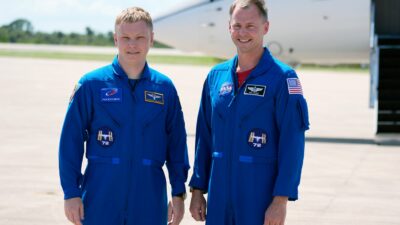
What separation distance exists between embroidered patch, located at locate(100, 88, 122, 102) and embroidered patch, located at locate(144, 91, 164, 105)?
0.18 meters

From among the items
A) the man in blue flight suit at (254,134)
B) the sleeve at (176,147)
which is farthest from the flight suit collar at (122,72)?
the man in blue flight suit at (254,134)

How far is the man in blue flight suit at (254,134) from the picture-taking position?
5078 millimetres

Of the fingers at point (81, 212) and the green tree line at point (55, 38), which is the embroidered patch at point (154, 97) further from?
the green tree line at point (55, 38)

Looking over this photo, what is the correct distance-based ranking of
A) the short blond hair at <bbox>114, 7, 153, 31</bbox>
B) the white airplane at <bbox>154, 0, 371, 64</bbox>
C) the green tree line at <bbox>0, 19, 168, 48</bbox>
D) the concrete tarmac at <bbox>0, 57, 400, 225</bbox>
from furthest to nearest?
1. the green tree line at <bbox>0, 19, 168, 48</bbox>
2. the white airplane at <bbox>154, 0, 371, 64</bbox>
3. the concrete tarmac at <bbox>0, 57, 400, 225</bbox>
4. the short blond hair at <bbox>114, 7, 153, 31</bbox>

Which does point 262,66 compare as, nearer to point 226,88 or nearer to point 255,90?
point 255,90

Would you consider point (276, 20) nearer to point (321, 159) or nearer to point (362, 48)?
point (362, 48)

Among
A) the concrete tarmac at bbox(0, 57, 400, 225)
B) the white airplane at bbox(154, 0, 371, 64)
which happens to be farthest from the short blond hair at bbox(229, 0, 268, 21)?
the white airplane at bbox(154, 0, 371, 64)

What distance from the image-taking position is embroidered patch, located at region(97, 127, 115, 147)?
5.28m

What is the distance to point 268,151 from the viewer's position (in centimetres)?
516

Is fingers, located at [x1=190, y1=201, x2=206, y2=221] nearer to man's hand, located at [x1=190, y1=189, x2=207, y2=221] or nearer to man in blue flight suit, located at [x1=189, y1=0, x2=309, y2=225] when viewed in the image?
man's hand, located at [x1=190, y1=189, x2=207, y2=221]

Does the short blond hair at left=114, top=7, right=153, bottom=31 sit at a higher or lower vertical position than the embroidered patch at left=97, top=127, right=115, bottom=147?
higher

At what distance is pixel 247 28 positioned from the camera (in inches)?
206

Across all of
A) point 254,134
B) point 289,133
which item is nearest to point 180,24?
point 254,134

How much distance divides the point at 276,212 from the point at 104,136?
4.13ft
